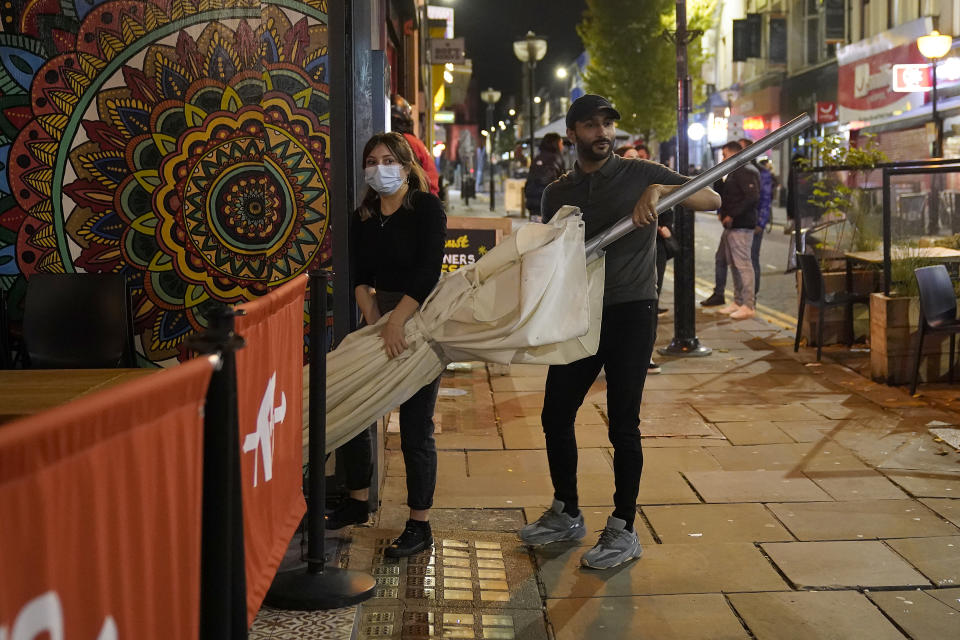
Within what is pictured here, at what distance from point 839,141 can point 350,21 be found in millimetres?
8455

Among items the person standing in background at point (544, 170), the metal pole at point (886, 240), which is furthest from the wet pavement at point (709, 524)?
the person standing in background at point (544, 170)

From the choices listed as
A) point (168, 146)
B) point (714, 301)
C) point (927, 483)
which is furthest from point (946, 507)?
point (714, 301)

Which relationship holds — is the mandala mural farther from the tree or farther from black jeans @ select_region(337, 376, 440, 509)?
the tree

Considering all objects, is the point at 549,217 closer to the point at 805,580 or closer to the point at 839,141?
the point at 805,580

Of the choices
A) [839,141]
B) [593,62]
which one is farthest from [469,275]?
[593,62]

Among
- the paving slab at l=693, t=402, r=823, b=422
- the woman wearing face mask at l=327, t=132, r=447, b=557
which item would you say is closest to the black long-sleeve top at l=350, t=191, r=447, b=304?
the woman wearing face mask at l=327, t=132, r=447, b=557

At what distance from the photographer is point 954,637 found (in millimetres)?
3904

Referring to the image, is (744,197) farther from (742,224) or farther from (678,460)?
(678,460)

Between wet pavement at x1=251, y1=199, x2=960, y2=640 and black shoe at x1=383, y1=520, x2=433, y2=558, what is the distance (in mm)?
49

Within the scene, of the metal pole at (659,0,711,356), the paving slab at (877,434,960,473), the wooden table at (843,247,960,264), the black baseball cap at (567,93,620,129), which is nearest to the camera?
the black baseball cap at (567,93,620,129)

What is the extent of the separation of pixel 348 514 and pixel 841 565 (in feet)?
7.34

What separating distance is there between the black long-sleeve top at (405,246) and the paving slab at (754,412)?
344 centimetres

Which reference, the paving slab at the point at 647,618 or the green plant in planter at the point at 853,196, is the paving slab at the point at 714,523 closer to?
the paving slab at the point at 647,618

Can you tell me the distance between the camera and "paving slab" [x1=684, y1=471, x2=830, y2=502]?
5656 mm
